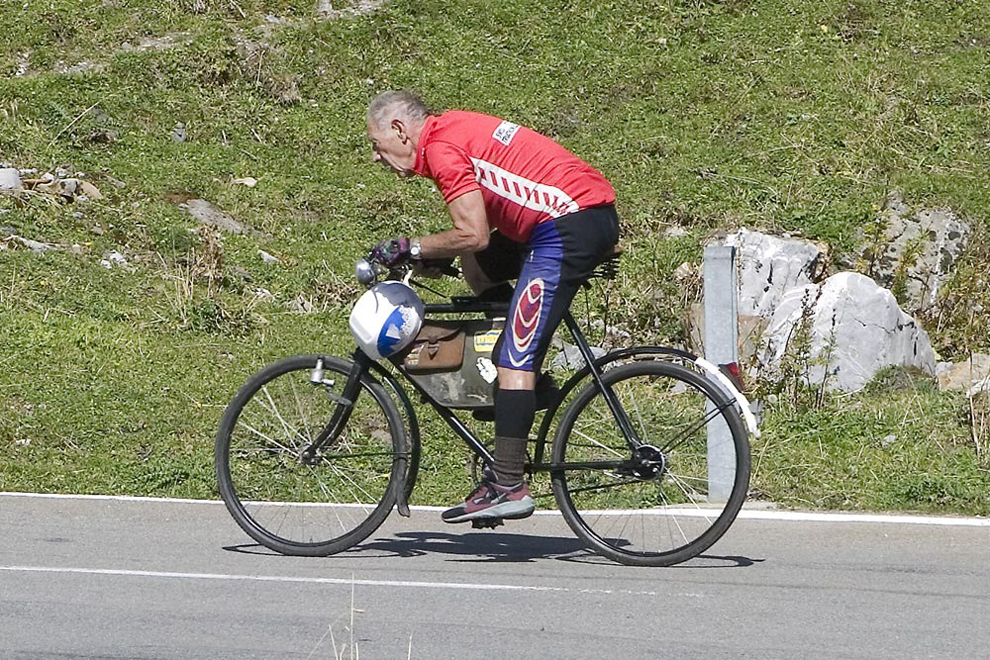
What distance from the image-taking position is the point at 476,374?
6.66 metres

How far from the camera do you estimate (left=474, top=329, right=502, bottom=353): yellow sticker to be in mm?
6629

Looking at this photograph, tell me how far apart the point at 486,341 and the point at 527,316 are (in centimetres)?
30

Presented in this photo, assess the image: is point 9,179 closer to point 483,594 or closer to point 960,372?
point 960,372

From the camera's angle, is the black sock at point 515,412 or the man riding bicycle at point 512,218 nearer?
the man riding bicycle at point 512,218

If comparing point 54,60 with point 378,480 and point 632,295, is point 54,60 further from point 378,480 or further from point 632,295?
point 378,480

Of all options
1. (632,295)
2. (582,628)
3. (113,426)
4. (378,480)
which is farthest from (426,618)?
(632,295)

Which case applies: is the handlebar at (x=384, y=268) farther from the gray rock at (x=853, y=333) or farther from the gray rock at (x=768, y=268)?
the gray rock at (x=768, y=268)

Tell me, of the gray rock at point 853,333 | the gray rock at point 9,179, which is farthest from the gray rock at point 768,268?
the gray rock at point 9,179

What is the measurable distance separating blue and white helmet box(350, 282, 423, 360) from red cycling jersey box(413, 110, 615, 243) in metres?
0.57

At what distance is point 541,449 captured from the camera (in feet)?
22.1

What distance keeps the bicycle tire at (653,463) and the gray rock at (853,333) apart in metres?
4.18

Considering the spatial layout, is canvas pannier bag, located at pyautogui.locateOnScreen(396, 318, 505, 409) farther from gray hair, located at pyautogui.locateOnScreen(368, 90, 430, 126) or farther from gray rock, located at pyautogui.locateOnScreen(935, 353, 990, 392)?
gray rock, located at pyautogui.locateOnScreen(935, 353, 990, 392)

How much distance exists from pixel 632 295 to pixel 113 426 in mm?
4937

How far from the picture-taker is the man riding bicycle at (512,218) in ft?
20.6
